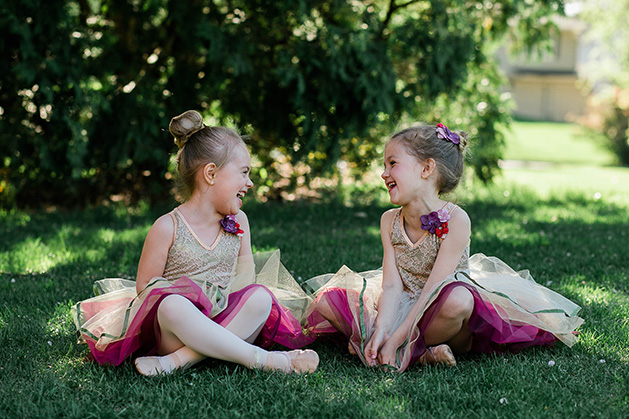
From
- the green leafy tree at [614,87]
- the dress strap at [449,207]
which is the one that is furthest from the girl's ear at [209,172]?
the green leafy tree at [614,87]

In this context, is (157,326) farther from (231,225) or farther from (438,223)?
(438,223)

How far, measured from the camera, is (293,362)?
2789 mm

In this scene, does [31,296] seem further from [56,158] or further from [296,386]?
[56,158]

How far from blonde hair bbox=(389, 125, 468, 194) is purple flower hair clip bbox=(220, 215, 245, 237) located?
33.1 inches

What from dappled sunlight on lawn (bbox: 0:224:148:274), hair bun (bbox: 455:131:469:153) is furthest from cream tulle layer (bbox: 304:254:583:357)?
dappled sunlight on lawn (bbox: 0:224:148:274)

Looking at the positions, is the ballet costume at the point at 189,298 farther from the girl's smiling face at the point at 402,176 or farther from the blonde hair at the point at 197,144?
the girl's smiling face at the point at 402,176

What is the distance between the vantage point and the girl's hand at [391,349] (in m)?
2.85

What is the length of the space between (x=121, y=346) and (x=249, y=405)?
721 mm

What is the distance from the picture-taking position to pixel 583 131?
57.8ft

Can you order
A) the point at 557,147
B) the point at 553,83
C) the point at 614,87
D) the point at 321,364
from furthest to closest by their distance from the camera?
the point at 553,83 < the point at 557,147 < the point at 614,87 < the point at 321,364

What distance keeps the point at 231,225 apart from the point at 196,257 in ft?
0.74

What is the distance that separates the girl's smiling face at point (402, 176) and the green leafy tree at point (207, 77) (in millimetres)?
3242

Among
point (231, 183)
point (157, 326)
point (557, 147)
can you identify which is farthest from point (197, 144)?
point (557, 147)

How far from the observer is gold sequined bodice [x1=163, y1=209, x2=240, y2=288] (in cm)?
299
